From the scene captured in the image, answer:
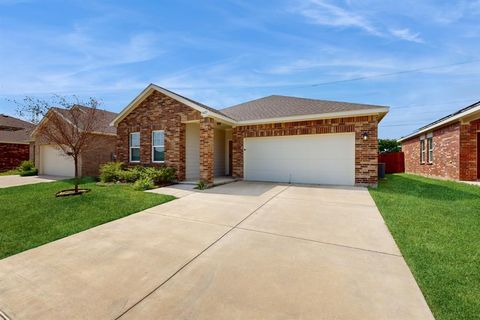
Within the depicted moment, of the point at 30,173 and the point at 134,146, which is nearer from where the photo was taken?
the point at 134,146

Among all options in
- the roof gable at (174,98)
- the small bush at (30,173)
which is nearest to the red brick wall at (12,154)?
the small bush at (30,173)

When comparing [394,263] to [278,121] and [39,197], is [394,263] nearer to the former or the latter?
[278,121]

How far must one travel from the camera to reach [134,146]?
12.3 metres

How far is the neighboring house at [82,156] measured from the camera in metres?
13.7

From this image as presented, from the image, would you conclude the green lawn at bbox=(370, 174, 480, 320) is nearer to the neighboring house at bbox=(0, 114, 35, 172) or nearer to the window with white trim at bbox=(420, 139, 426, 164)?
the window with white trim at bbox=(420, 139, 426, 164)

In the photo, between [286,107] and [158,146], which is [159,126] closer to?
[158,146]

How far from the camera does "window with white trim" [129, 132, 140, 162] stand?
12.2m

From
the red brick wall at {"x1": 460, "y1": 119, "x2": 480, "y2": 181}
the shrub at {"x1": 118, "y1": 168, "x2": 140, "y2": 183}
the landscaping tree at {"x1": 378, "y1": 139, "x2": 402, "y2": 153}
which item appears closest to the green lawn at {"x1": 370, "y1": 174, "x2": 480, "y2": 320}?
the red brick wall at {"x1": 460, "y1": 119, "x2": 480, "y2": 181}

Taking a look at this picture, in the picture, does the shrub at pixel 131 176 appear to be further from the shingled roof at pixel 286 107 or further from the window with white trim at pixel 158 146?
the shingled roof at pixel 286 107

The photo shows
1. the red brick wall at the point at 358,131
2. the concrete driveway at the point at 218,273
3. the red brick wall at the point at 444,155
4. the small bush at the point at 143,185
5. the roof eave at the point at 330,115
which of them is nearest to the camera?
the concrete driveway at the point at 218,273

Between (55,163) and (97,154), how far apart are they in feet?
12.5

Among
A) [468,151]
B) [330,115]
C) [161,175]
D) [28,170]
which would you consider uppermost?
[330,115]

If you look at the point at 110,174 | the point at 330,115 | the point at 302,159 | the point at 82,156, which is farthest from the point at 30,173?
the point at 330,115

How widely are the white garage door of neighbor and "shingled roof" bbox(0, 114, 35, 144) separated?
4208 millimetres
